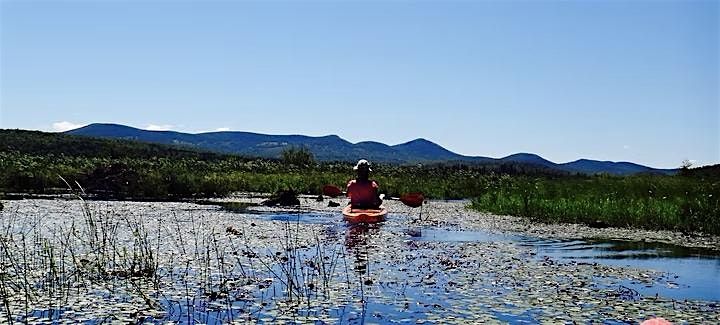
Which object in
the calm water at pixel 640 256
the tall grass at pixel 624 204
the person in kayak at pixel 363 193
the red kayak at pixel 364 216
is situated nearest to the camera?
the calm water at pixel 640 256

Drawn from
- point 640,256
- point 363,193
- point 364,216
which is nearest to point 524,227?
point 364,216

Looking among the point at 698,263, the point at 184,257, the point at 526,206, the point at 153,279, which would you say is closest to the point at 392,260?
the point at 184,257

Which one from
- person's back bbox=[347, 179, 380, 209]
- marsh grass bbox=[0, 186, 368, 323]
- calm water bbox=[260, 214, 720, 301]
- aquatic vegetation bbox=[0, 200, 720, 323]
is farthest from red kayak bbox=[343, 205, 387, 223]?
marsh grass bbox=[0, 186, 368, 323]

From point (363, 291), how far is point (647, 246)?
7961 mm

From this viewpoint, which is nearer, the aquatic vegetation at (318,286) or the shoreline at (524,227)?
the aquatic vegetation at (318,286)

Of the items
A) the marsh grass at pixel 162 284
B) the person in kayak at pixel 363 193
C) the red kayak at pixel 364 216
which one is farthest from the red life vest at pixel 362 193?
the marsh grass at pixel 162 284

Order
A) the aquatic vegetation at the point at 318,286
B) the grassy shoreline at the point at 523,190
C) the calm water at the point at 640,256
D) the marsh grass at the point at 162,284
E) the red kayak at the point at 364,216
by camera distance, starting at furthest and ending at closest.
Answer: the red kayak at the point at 364,216
the grassy shoreline at the point at 523,190
the calm water at the point at 640,256
the aquatic vegetation at the point at 318,286
the marsh grass at the point at 162,284

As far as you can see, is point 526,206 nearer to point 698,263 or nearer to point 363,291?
point 698,263

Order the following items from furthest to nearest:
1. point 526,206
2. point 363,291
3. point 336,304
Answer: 1. point 526,206
2. point 363,291
3. point 336,304

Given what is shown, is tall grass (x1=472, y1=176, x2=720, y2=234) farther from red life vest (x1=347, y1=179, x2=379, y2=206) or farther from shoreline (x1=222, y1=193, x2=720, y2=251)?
red life vest (x1=347, y1=179, x2=379, y2=206)

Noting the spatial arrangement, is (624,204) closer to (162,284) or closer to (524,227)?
(524,227)

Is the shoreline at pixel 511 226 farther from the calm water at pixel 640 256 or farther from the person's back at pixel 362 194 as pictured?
the person's back at pixel 362 194

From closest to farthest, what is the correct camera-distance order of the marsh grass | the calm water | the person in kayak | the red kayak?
the marsh grass → the calm water → the red kayak → the person in kayak

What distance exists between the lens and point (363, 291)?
994 cm
